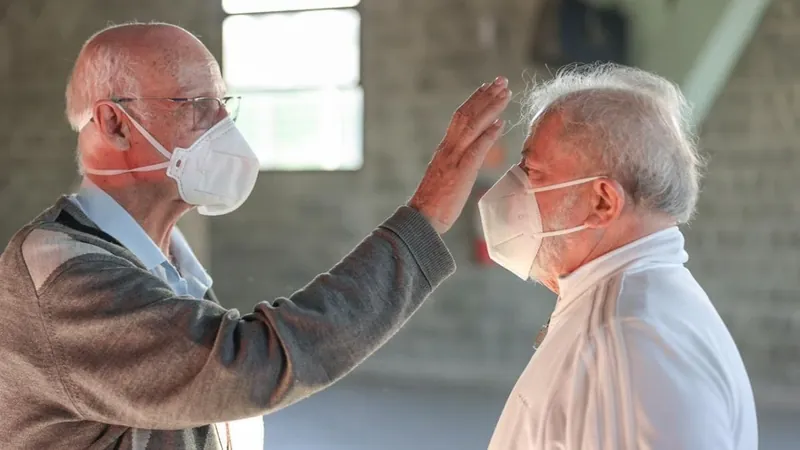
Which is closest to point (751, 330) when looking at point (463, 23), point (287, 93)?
point (463, 23)

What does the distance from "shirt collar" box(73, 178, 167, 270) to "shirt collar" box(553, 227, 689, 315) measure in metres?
0.66

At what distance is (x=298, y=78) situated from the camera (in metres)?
5.47

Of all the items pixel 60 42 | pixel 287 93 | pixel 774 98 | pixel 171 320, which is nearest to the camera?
pixel 171 320

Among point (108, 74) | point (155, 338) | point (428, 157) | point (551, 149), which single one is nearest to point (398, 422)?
point (428, 157)

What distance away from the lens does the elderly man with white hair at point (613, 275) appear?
1.08 metres

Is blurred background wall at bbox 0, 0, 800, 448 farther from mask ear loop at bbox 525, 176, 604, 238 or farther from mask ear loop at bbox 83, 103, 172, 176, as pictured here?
mask ear loop at bbox 83, 103, 172, 176

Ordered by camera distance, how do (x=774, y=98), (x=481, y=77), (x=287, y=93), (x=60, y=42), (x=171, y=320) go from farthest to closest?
1. (x=60, y=42)
2. (x=287, y=93)
3. (x=481, y=77)
4. (x=774, y=98)
5. (x=171, y=320)

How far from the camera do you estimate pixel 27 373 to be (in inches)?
42.7

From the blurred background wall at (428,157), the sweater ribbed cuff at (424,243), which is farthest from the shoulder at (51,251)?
the blurred background wall at (428,157)

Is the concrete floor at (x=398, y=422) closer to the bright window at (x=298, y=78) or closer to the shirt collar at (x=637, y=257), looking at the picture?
the bright window at (x=298, y=78)

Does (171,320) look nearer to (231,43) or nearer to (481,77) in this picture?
(481,77)

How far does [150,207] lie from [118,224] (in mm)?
91

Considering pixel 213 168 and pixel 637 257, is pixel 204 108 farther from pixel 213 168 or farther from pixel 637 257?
pixel 637 257

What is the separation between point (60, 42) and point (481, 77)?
3191mm
